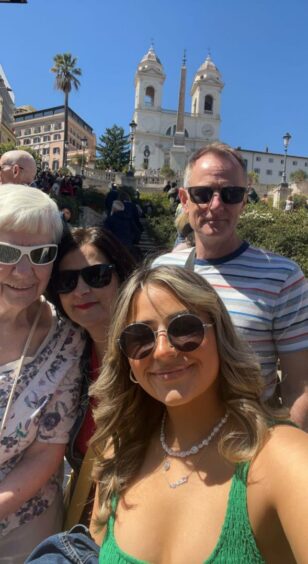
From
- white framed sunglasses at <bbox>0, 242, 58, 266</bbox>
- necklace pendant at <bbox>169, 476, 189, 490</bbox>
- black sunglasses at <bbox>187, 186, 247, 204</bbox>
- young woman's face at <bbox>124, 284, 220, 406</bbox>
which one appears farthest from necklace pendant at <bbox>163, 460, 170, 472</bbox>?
black sunglasses at <bbox>187, 186, 247, 204</bbox>

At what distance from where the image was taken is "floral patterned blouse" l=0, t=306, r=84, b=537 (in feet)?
6.59

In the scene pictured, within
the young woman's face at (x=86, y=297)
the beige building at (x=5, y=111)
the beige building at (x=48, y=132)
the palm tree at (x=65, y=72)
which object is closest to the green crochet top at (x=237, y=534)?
the young woman's face at (x=86, y=297)

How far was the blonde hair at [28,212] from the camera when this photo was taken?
6.84 feet

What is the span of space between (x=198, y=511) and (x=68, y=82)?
51019 millimetres

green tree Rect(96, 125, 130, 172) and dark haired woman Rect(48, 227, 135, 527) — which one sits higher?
green tree Rect(96, 125, 130, 172)

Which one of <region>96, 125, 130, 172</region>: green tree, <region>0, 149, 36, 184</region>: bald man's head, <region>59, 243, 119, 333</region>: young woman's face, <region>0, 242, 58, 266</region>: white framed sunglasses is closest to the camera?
<region>0, 242, 58, 266</region>: white framed sunglasses

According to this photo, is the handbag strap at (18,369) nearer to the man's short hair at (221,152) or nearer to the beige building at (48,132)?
the man's short hair at (221,152)

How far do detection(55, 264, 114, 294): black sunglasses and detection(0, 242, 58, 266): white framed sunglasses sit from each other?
0.11 meters

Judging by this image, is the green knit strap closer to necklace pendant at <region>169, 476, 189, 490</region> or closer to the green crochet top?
the green crochet top

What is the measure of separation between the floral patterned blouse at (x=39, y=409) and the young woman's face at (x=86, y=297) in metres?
0.17

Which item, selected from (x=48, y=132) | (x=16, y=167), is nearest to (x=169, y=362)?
(x=16, y=167)

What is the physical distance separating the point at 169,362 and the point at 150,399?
0.34 meters

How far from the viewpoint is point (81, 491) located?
2.04m

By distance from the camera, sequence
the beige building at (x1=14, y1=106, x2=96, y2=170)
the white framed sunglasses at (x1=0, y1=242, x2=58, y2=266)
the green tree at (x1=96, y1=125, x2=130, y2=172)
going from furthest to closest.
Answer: the beige building at (x1=14, y1=106, x2=96, y2=170) → the green tree at (x1=96, y1=125, x2=130, y2=172) → the white framed sunglasses at (x1=0, y1=242, x2=58, y2=266)
